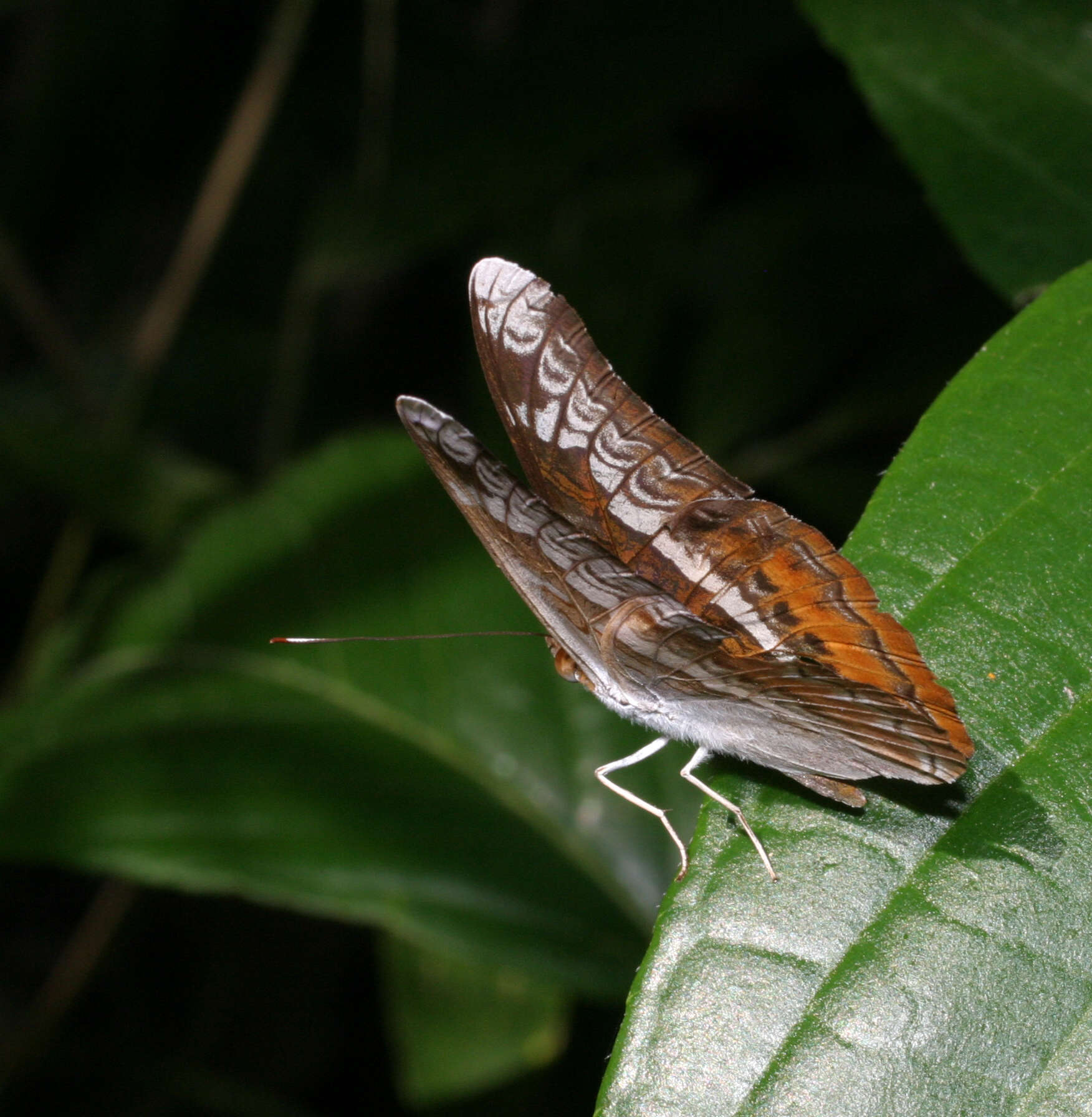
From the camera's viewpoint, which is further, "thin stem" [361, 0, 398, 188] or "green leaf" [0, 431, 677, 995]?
"thin stem" [361, 0, 398, 188]

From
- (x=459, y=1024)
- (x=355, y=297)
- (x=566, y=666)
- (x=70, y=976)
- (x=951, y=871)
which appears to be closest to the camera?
(x=951, y=871)

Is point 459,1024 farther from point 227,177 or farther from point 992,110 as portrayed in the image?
point 227,177

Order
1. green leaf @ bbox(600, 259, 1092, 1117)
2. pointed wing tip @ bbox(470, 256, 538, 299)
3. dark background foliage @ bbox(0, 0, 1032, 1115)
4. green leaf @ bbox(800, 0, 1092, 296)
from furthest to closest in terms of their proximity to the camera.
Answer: dark background foliage @ bbox(0, 0, 1032, 1115) < green leaf @ bbox(800, 0, 1092, 296) < pointed wing tip @ bbox(470, 256, 538, 299) < green leaf @ bbox(600, 259, 1092, 1117)

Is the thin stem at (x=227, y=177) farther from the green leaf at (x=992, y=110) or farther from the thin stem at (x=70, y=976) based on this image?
the green leaf at (x=992, y=110)

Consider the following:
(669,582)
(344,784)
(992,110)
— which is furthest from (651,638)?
(344,784)

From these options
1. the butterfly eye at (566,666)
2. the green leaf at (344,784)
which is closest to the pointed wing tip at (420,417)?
the butterfly eye at (566,666)

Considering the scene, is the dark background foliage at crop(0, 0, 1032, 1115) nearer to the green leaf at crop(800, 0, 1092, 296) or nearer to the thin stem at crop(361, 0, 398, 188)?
the thin stem at crop(361, 0, 398, 188)

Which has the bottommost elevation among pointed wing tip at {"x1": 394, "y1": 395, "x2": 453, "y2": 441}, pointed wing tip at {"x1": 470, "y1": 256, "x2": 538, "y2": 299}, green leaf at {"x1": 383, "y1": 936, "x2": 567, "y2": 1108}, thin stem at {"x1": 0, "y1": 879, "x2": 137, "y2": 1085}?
green leaf at {"x1": 383, "y1": 936, "x2": 567, "y2": 1108}

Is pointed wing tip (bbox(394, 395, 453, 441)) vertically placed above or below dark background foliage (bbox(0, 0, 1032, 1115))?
above

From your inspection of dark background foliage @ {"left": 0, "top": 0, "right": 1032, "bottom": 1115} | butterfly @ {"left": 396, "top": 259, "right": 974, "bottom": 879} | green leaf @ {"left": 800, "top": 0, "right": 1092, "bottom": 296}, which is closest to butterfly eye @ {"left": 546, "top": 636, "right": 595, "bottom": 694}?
butterfly @ {"left": 396, "top": 259, "right": 974, "bottom": 879}
